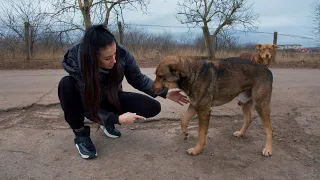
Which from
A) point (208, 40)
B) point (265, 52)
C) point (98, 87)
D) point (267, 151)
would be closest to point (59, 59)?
point (208, 40)

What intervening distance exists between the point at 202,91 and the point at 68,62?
157 cm

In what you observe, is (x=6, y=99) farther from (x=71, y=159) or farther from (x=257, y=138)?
(x=257, y=138)

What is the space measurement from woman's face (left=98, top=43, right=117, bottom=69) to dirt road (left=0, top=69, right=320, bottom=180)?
107 cm

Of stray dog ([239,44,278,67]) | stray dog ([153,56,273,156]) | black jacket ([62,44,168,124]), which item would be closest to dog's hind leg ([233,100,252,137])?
stray dog ([153,56,273,156])

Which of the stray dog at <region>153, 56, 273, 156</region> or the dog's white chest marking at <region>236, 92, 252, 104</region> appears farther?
the dog's white chest marking at <region>236, 92, 252, 104</region>

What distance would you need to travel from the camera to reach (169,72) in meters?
3.01

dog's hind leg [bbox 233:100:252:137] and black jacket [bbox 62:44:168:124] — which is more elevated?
black jacket [bbox 62:44:168:124]

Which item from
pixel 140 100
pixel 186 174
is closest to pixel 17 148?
pixel 140 100

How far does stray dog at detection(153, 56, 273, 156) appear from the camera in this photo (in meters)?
3.06

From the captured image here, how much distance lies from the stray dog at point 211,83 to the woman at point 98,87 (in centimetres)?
34

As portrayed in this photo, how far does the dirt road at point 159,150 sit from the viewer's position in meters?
2.76

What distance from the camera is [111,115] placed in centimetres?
303

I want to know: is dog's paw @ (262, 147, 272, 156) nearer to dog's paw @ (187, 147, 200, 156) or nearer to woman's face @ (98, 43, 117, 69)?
dog's paw @ (187, 147, 200, 156)

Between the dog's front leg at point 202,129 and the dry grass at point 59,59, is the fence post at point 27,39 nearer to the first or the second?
the dry grass at point 59,59
